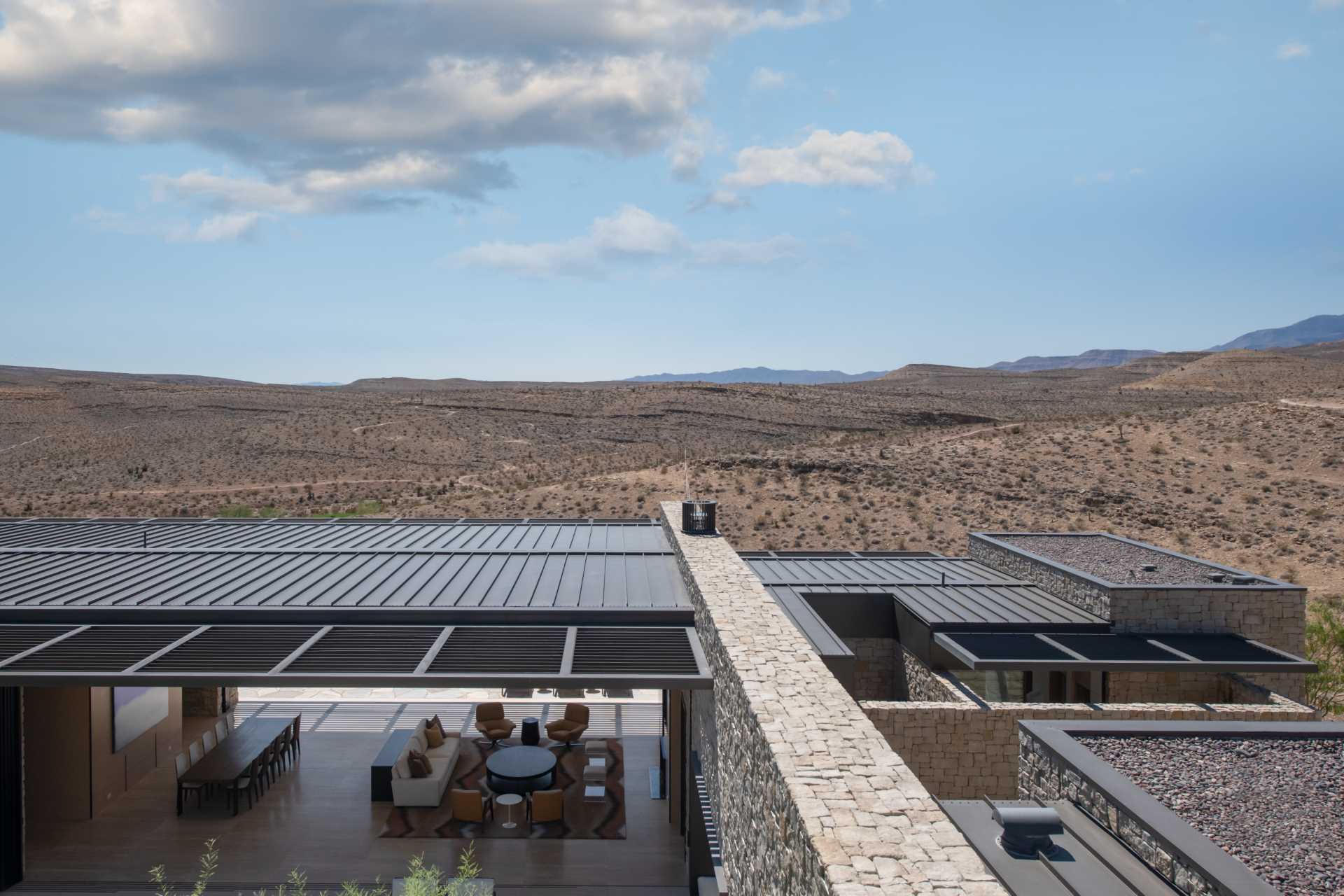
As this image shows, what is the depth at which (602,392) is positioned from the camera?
270 feet

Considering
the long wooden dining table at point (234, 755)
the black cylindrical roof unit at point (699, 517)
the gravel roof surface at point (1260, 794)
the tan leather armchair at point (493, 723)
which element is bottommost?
the tan leather armchair at point (493, 723)

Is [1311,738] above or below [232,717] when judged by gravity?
above

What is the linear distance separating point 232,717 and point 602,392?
2699 inches

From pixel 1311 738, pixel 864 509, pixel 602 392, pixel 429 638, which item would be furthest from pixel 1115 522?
pixel 602 392

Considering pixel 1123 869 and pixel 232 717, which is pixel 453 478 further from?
pixel 1123 869

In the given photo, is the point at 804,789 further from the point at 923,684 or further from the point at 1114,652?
the point at 923,684

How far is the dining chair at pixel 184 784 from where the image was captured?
1133 centimetres

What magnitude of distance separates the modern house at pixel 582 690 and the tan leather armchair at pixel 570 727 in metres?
0.06

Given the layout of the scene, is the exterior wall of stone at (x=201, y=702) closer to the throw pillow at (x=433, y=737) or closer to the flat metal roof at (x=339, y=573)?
the flat metal roof at (x=339, y=573)

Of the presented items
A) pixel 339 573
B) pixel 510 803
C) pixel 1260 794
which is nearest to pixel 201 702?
→ pixel 339 573

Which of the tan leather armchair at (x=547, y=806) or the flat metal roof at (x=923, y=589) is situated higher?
the flat metal roof at (x=923, y=589)

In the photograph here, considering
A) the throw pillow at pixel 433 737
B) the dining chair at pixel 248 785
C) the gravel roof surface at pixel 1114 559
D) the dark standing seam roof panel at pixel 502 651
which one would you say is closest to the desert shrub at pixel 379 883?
the dining chair at pixel 248 785

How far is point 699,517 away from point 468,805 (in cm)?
491

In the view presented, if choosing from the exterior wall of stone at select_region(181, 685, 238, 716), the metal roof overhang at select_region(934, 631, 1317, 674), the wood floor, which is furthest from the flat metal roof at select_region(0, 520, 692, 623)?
the metal roof overhang at select_region(934, 631, 1317, 674)
